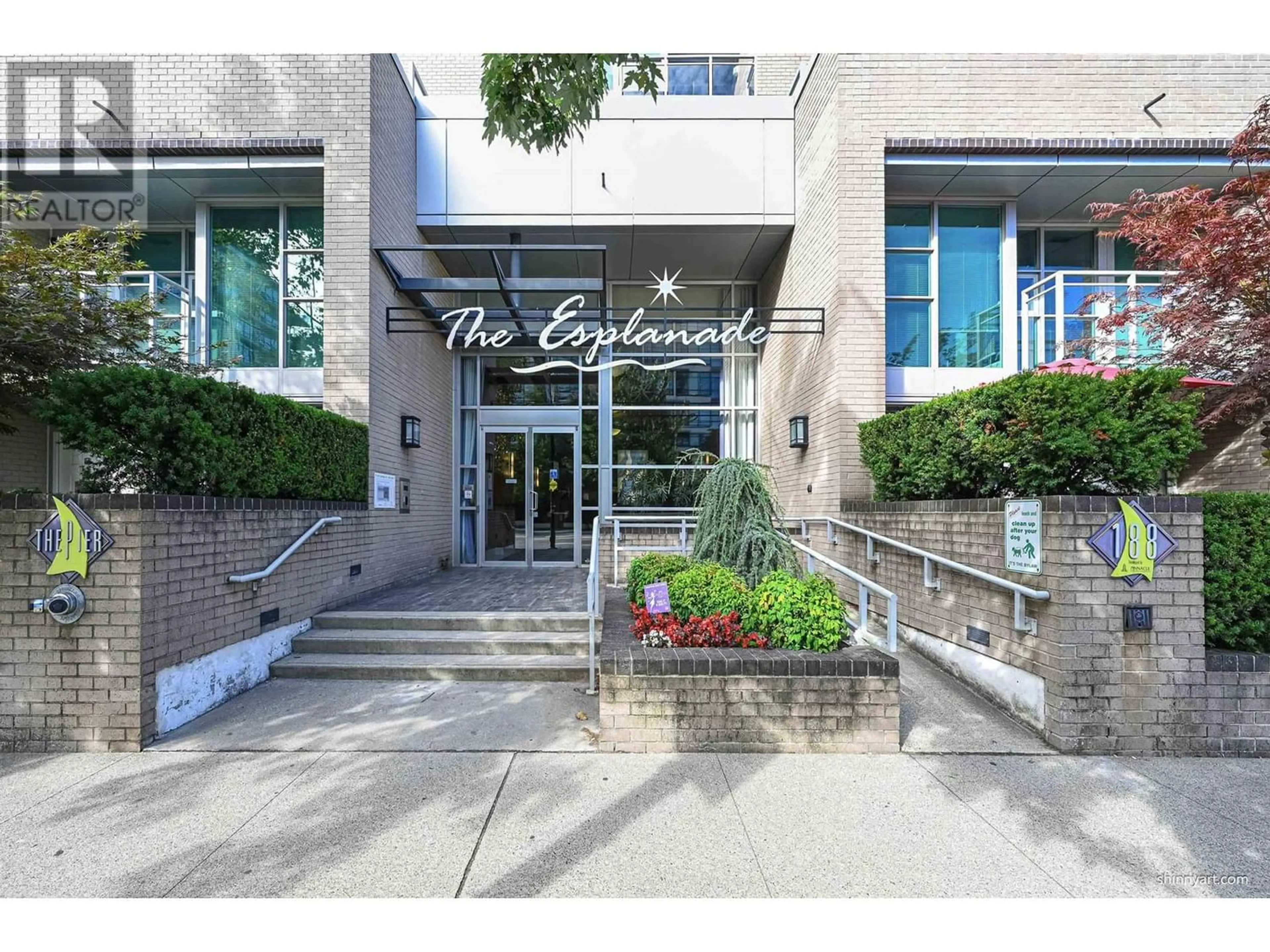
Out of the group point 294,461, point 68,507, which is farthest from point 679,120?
point 68,507

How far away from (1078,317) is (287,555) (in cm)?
1008

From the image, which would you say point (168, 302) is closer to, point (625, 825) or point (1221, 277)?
point (625, 825)

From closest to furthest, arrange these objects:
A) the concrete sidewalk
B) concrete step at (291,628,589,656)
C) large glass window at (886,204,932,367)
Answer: the concrete sidewalk → concrete step at (291,628,589,656) → large glass window at (886,204,932,367)

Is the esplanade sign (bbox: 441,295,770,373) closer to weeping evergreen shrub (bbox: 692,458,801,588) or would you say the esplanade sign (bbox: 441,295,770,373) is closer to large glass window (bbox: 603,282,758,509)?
large glass window (bbox: 603,282,758,509)

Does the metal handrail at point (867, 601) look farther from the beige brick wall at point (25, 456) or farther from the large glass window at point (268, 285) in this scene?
the beige brick wall at point (25, 456)

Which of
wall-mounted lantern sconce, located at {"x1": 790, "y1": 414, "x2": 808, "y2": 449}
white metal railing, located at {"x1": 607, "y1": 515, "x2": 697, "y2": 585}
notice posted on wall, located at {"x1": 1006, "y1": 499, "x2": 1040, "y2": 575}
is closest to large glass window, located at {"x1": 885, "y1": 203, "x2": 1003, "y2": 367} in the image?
wall-mounted lantern sconce, located at {"x1": 790, "y1": 414, "x2": 808, "y2": 449}

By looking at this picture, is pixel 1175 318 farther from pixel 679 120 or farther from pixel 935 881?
pixel 679 120

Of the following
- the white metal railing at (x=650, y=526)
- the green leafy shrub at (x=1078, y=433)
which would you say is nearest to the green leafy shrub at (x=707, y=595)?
the green leafy shrub at (x=1078, y=433)

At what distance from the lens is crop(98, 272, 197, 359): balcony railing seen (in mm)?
7715

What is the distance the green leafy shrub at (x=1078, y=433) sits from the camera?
13.7 ft

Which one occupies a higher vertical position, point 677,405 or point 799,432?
point 677,405

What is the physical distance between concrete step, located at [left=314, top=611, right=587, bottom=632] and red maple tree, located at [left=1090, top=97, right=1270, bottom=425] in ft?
20.1

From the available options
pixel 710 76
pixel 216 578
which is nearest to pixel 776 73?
pixel 710 76

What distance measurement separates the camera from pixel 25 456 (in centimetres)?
796
